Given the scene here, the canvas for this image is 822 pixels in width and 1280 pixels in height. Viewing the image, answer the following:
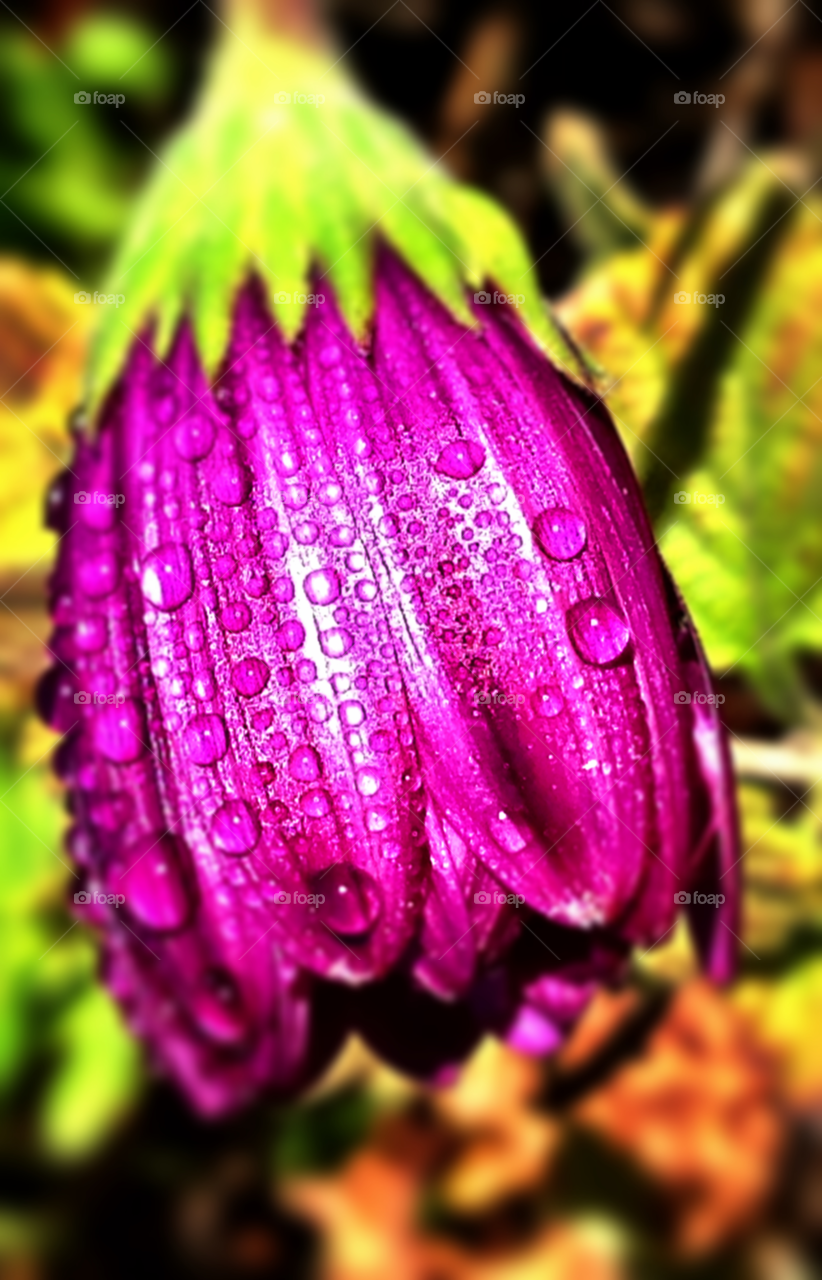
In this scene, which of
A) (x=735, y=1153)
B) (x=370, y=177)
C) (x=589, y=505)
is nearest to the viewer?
(x=589, y=505)

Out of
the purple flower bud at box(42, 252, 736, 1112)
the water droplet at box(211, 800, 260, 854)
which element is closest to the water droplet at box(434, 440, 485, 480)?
the purple flower bud at box(42, 252, 736, 1112)

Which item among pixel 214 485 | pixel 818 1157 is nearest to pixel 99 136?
pixel 214 485

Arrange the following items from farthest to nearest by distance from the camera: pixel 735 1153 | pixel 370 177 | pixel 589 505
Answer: pixel 735 1153 → pixel 370 177 → pixel 589 505

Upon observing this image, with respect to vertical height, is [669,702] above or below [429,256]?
below

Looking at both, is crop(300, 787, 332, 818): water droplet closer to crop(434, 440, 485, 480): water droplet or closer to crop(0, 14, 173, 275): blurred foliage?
crop(434, 440, 485, 480): water droplet

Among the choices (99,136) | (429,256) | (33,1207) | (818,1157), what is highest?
(99,136)

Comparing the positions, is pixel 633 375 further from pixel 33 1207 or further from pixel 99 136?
pixel 33 1207
